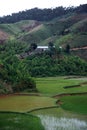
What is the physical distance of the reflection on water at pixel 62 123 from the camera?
86.4ft

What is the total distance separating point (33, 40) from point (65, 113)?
73925 millimetres

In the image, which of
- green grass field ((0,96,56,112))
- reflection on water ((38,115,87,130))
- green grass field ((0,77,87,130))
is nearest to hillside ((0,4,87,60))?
green grass field ((0,77,87,130))

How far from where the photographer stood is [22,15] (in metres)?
161

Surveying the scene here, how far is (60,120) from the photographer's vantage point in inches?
1139

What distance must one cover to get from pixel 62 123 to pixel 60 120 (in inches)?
44.5

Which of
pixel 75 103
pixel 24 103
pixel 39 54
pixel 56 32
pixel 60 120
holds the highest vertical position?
pixel 56 32

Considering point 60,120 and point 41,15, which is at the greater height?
point 41,15

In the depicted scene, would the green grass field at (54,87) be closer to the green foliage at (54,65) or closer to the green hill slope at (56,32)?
the green foliage at (54,65)

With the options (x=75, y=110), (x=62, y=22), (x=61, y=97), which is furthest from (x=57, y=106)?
(x=62, y=22)

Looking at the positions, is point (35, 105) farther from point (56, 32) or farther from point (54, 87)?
point (56, 32)

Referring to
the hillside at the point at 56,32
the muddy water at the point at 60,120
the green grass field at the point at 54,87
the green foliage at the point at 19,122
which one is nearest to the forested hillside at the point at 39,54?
the hillside at the point at 56,32

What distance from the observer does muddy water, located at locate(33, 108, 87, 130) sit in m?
26.5

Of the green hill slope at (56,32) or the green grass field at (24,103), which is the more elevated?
the green hill slope at (56,32)

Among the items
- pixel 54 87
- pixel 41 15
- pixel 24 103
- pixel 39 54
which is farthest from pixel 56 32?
pixel 24 103
